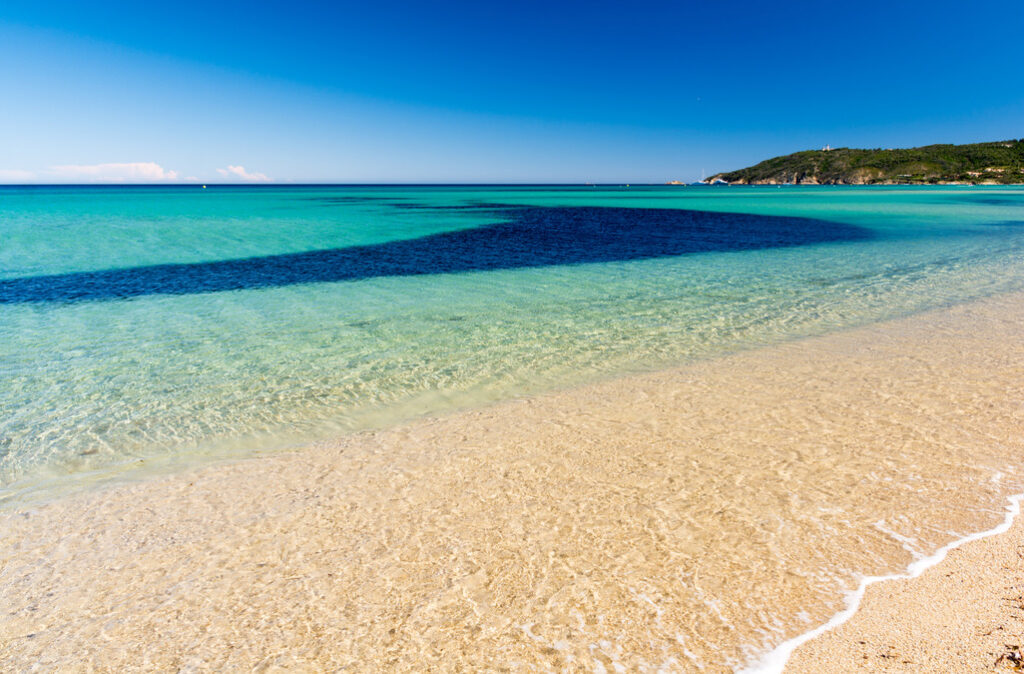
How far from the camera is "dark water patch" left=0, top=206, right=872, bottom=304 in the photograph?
16.3 m

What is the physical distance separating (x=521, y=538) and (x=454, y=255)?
19554mm

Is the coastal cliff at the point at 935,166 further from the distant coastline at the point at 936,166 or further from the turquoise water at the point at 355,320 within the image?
the turquoise water at the point at 355,320

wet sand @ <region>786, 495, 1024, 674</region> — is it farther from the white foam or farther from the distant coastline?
the distant coastline

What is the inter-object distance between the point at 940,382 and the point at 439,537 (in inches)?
285

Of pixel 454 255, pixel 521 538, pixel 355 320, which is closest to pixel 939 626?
pixel 521 538

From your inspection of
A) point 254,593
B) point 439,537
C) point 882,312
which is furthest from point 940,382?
point 254,593

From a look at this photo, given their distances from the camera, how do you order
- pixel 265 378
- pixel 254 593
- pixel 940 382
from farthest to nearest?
pixel 265 378, pixel 940 382, pixel 254 593

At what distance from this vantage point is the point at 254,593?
3877 mm

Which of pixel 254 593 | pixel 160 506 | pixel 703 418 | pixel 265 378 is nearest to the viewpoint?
pixel 254 593

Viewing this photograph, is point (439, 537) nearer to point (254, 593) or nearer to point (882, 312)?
point (254, 593)

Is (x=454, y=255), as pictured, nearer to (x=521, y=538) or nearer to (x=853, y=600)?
(x=521, y=538)

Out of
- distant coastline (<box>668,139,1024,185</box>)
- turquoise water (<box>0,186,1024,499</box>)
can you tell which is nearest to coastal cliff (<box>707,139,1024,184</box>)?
distant coastline (<box>668,139,1024,185</box>)

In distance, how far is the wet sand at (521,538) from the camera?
11.2 feet

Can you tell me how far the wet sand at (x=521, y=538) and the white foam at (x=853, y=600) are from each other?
0.05m
